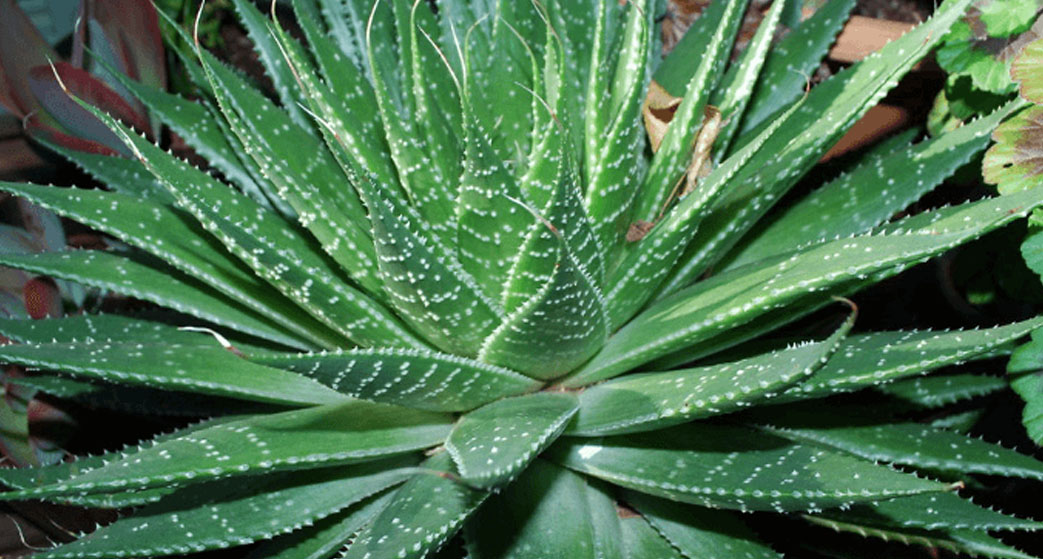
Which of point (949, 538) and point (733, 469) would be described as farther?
point (949, 538)

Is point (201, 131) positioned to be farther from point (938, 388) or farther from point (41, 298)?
point (938, 388)

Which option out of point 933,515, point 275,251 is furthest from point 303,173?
point 933,515

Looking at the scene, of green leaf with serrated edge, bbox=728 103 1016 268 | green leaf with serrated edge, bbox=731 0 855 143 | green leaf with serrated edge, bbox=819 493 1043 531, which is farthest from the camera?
green leaf with serrated edge, bbox=731 0 855 143

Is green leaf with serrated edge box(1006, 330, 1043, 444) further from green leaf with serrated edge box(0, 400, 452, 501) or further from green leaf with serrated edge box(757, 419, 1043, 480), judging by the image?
green leaf with serrated edge box(0, 400, 452, 501)

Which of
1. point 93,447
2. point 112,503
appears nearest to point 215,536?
point 112,503

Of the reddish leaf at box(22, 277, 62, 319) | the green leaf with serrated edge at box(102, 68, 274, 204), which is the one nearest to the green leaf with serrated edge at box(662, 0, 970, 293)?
the green leaf with serrated edge at box(102, 68, 274, 204)

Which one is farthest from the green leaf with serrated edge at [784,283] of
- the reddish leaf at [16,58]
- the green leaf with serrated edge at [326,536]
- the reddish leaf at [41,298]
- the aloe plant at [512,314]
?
the reddish leaf at [16,58]

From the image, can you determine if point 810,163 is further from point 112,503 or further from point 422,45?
point 112,503
